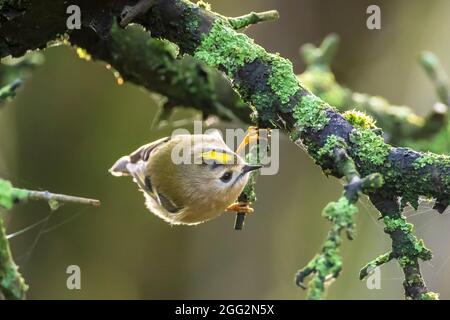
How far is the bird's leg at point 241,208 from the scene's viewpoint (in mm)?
1935

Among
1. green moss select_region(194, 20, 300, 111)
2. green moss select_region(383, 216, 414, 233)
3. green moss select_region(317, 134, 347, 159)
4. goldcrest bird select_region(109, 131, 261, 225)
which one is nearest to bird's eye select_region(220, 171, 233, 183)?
goldcrest bird select_region(109, 131, 261, 225)

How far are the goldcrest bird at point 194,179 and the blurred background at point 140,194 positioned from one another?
10.6ft

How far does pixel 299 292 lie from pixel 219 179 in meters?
3.58

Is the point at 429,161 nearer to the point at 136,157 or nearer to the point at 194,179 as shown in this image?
the point at 194,179

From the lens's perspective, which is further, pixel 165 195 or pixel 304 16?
pixel 304 16

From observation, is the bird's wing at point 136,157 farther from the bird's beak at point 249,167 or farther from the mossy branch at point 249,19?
the mossy branch at point 249,19

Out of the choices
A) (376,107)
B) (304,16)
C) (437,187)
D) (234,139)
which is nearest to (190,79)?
(234,139)

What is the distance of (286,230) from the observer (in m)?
5.73

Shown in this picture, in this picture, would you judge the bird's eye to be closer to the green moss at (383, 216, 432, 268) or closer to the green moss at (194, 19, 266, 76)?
the green moss at (194, 19, 266, 76)

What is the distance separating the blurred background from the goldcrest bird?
3.23 metres

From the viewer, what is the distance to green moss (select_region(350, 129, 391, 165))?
157cm

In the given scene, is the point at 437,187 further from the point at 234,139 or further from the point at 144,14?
the point at 234,139

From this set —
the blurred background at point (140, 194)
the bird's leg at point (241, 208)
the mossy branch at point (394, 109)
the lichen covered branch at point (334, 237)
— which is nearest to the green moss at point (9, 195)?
the lichen covered branch at point (334, 237)

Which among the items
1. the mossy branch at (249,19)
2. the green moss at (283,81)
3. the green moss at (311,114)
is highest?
the mossy branch at (249,19)
